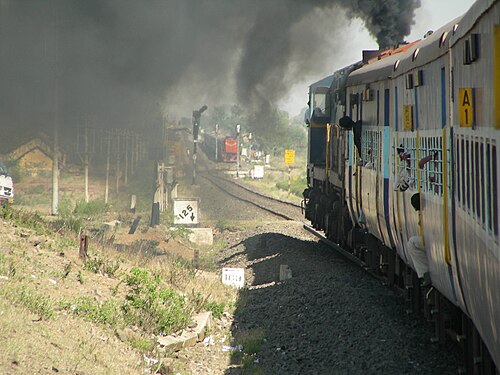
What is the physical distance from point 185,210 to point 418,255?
17.5m

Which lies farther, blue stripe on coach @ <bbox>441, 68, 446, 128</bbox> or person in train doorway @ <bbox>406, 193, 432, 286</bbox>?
person in train doorway @ <bbox>406, 193, 432, 286</bbox>

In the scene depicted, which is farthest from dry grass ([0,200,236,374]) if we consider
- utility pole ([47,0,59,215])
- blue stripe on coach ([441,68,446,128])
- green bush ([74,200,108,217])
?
green bush ([74,200,108,217])

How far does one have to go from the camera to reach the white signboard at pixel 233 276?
16.2 m

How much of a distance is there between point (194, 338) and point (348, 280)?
407 cm

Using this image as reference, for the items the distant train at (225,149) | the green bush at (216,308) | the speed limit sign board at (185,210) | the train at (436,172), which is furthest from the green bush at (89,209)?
the distant train at (225,149)

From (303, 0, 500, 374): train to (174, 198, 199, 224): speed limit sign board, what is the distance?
9557 mm

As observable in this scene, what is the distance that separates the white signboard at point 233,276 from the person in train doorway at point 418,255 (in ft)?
24.9

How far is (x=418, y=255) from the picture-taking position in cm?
877

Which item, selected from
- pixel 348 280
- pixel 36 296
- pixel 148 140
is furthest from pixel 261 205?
pixel 36 296

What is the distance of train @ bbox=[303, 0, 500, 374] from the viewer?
Result: 5008mm

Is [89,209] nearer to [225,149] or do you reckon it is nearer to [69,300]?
[69,300]

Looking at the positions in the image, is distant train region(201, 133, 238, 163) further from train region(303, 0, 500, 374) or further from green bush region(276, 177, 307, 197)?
train region(303, 0, 500, 374)

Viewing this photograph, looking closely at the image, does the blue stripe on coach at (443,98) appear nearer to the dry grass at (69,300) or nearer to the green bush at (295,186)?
the dry grass at (69,300)

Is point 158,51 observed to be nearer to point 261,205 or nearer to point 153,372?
point 261,205
